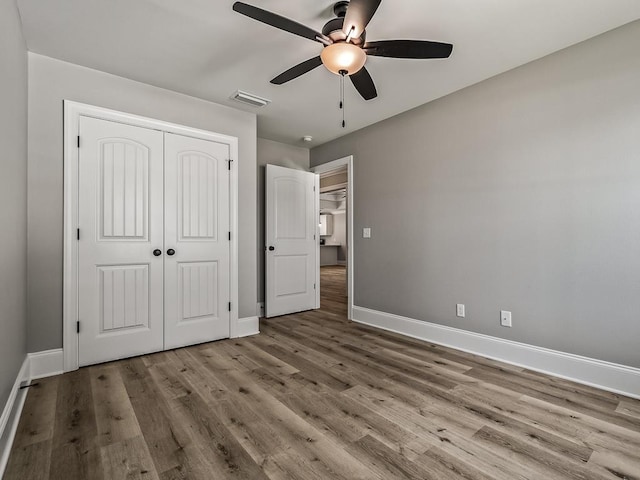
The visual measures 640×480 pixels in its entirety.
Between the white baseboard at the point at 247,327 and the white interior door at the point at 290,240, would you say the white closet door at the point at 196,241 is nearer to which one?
the white baseboard at the point at 247,327

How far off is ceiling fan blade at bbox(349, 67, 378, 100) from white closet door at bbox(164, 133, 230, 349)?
5.83 feet

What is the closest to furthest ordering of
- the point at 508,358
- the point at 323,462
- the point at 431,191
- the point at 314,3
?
the point at 323,462 → the point at 314,3 → the point at 508,358 → the point at 431,191

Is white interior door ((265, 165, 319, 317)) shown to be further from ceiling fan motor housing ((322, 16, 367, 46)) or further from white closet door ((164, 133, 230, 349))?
ceiling fan motor housing ((322, 16, 367, 46))

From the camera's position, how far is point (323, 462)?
151 centimetres

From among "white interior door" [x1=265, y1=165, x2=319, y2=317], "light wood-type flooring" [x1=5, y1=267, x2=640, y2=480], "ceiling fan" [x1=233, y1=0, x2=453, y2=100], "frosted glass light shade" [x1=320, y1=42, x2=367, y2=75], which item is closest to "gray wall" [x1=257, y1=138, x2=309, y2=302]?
"white interior door" [x1=265, y1=165, x2=319, y2=317]

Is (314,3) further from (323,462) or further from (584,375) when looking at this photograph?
(584,375)

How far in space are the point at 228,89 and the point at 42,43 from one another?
1.40 meters

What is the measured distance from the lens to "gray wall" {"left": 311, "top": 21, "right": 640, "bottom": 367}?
2.24 meters

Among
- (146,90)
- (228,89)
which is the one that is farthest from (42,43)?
(228,89)

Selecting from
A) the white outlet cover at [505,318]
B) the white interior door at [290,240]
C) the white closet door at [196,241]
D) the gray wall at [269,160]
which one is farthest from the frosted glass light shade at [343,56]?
the gray wall at [269,160]

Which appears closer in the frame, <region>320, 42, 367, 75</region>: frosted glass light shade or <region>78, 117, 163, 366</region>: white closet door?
<region>320, 42, 367, 75</region>: frosted glass light shade

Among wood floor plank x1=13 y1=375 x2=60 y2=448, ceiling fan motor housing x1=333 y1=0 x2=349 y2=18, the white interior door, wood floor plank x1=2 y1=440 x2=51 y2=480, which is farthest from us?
the white interior door

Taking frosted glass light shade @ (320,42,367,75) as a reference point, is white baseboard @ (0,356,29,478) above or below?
below

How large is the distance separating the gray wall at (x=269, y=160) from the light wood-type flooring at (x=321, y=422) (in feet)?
6.03
